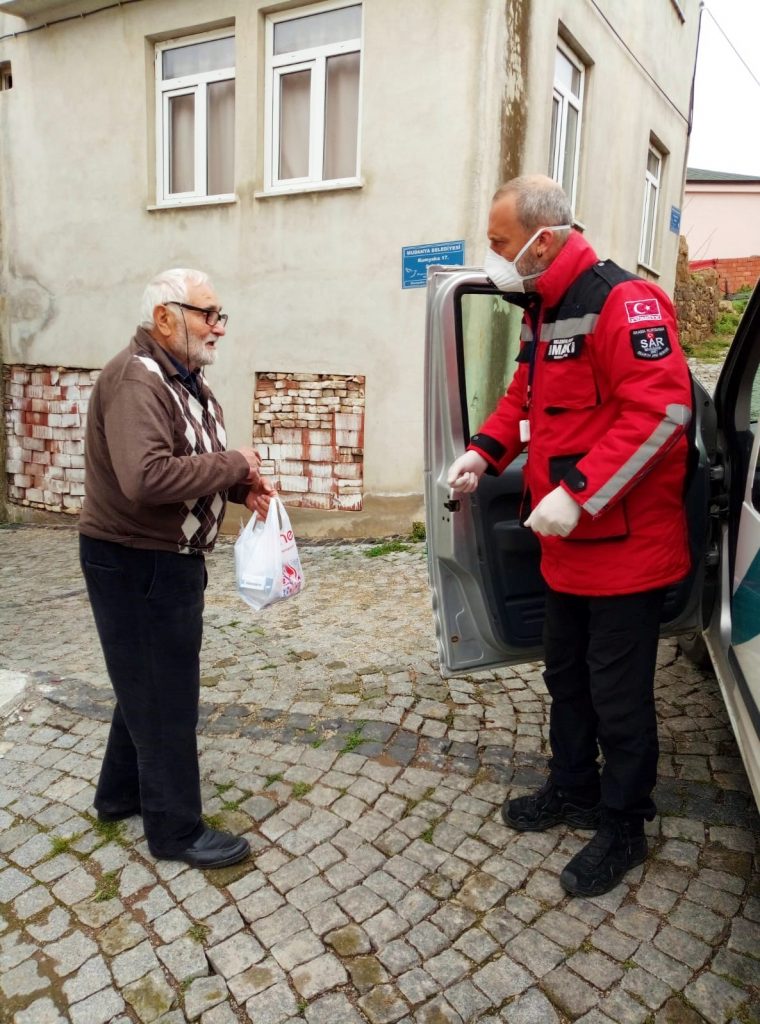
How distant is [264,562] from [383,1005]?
1351mm

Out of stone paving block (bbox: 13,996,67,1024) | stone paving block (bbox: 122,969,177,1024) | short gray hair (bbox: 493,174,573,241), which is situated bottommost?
stone paving block (bbox: 13,996,67,1024)

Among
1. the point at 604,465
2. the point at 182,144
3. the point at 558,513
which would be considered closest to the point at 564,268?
the point at 604,465

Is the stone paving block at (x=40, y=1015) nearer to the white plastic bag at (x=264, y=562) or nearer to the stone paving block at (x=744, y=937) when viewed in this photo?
the white plastic bag at (x=264, y=562)

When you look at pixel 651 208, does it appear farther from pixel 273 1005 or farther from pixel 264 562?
pixel 273 1005

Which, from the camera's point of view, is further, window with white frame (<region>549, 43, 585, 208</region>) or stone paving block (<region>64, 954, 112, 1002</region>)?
window with white frame (<region>549, 43, 585, 208</region>)

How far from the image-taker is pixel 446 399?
291 centimetres

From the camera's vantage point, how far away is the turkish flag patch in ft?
7.03

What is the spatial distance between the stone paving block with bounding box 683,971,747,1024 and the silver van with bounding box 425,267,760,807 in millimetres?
813

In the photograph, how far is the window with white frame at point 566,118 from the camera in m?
8.08

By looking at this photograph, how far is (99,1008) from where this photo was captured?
6.76ft

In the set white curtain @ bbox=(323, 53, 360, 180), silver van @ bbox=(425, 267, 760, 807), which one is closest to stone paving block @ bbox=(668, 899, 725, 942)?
Result: silver van @ bbox=(425, 267, 760, 807)

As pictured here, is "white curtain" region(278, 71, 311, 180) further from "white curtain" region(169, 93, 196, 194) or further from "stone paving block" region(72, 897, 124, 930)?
"stone paving block" region(72, 897, 124, 930)

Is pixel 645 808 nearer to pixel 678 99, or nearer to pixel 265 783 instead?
pixel 265 783

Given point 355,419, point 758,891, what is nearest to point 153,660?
point 758,891
